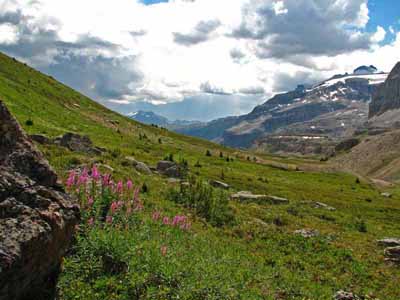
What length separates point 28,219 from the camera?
7684 mm

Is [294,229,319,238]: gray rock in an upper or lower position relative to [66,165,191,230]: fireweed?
lower

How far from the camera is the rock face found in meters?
7.11

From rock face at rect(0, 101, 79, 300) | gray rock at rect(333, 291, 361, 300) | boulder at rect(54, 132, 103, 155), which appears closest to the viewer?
rock face at rect(0, 101, 79, 300)

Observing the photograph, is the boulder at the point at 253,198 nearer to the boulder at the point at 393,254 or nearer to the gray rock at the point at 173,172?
the gray rock at the point at 173,172

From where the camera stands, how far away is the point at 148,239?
12.7 m

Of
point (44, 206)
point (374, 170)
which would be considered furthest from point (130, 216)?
point (374, 170)

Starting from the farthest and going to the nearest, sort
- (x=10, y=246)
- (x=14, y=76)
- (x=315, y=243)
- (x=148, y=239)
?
(x=14, y=76)
(x=315, y=243)
(x=148, y=239)
(x=10, y=246)

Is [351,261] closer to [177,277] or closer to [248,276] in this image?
[248,276]

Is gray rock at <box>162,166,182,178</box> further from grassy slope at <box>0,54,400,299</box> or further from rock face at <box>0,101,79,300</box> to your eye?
rock face at <box>0,101,79,300</box>

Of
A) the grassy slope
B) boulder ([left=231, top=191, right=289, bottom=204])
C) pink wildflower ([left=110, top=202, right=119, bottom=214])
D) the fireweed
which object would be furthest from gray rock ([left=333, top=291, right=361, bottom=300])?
boulder ([left=231, top=191, right=289, bottom=204])

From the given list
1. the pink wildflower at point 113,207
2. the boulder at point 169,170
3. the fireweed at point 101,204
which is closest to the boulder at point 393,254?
the fireweed at point 101,204

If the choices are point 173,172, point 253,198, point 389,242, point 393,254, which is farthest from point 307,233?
point 173,172

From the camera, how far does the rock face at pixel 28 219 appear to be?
7.11 m

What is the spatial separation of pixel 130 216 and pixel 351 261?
1461 centimetres
